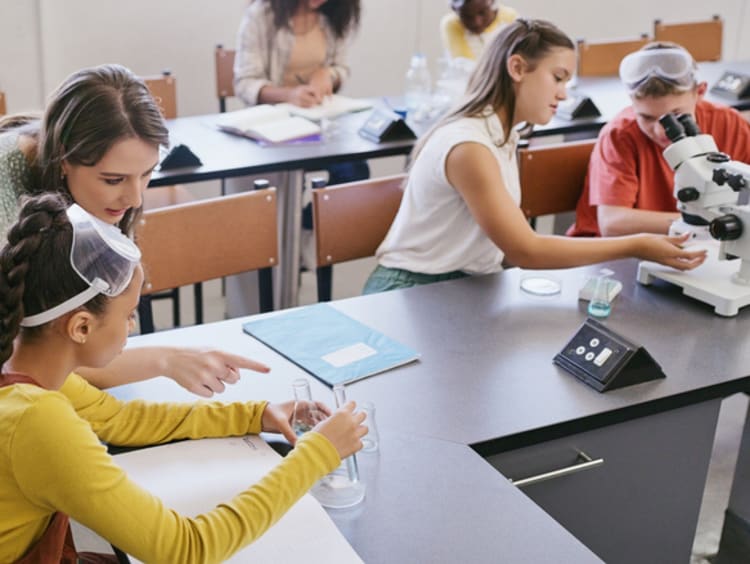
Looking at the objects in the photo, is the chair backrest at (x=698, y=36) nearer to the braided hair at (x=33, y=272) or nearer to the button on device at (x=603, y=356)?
the button on device at (x=603, y=356)

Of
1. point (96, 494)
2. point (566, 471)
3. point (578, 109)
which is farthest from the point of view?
point (578, 109)

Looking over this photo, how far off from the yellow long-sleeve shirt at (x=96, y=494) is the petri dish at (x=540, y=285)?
33.9 inches

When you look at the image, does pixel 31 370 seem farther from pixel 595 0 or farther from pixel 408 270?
pixel 595 0

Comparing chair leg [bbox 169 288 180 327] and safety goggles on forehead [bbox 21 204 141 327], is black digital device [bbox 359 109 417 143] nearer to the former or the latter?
chair leg [bbox 169 288 180 327]

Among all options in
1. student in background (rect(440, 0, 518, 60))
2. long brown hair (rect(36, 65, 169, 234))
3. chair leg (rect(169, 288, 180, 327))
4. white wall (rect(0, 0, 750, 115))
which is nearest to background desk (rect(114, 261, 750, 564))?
long brown hair (rect(36, 65, 169, 234))

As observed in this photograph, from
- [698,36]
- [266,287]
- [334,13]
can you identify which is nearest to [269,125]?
[334,13]

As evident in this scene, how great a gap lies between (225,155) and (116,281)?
1826mm

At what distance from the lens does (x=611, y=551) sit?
177cm

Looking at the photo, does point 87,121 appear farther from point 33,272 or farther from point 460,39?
point 460,39

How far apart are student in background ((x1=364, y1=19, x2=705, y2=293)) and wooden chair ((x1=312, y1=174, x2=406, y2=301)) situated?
10 centimetres

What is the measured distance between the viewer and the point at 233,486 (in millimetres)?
1362

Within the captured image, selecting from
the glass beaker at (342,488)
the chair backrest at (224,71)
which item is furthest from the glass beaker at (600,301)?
the chair backrest at (224,71)

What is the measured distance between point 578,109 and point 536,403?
2.03 meters

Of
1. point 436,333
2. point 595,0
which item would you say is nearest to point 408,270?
point 436,333
